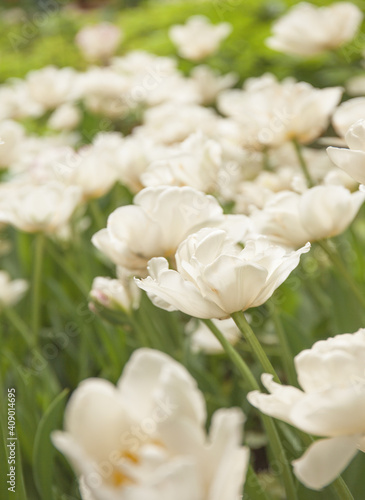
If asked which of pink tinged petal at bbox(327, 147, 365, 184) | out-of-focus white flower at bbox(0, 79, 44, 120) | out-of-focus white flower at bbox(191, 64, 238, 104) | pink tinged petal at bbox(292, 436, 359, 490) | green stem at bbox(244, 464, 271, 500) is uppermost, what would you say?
pink tinged petal at bbox(327, 147, 365, 184)

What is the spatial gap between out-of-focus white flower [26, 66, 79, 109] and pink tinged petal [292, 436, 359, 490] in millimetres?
1500

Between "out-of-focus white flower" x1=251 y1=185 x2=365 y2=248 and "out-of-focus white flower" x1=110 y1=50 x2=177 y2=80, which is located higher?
"out-of-focus white flower" x1=251 y1=185 x2=365 y2=248

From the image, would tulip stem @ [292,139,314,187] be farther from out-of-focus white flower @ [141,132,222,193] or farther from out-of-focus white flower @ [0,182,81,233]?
out-of-focus white flower @ [0,182,81,233]

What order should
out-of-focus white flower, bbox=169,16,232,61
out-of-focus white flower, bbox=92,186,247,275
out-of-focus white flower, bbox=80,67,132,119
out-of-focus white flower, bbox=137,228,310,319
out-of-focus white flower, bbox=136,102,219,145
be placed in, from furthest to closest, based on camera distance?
out-of-focus white flower, bbox=169,16,232,61, out-of-focus white flower, bbox=80,67,132,119, out-of-focus white flower, bbox=136,102,219,145, out-of-focus white flower, bbox=92,186,247,275, out-of-focus white flower, bbox=137,228,310,319

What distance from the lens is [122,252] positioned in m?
0.64

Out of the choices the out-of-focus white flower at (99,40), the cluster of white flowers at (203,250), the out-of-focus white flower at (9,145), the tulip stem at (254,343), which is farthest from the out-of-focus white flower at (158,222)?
the out-of-focus white flower at (99,40)

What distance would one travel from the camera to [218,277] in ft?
1.60

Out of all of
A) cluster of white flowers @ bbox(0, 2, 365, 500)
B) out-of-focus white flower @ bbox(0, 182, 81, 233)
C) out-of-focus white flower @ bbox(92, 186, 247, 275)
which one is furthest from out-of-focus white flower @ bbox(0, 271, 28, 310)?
out-of-focus white flower @ bbox(92, 186, 247, 275)

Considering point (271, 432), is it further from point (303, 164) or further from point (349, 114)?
point (303, 164)

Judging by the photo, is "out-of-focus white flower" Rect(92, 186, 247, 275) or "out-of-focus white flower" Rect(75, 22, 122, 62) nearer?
"out-of-focus white flower" Rect(92, 186, 247, 275)

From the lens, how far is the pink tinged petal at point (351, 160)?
0.52 m

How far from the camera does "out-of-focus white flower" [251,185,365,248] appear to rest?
26.2 inches

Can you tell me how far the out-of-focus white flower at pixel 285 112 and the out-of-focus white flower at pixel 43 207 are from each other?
32 cm

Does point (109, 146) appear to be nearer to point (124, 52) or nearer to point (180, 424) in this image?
point (180, 424)
